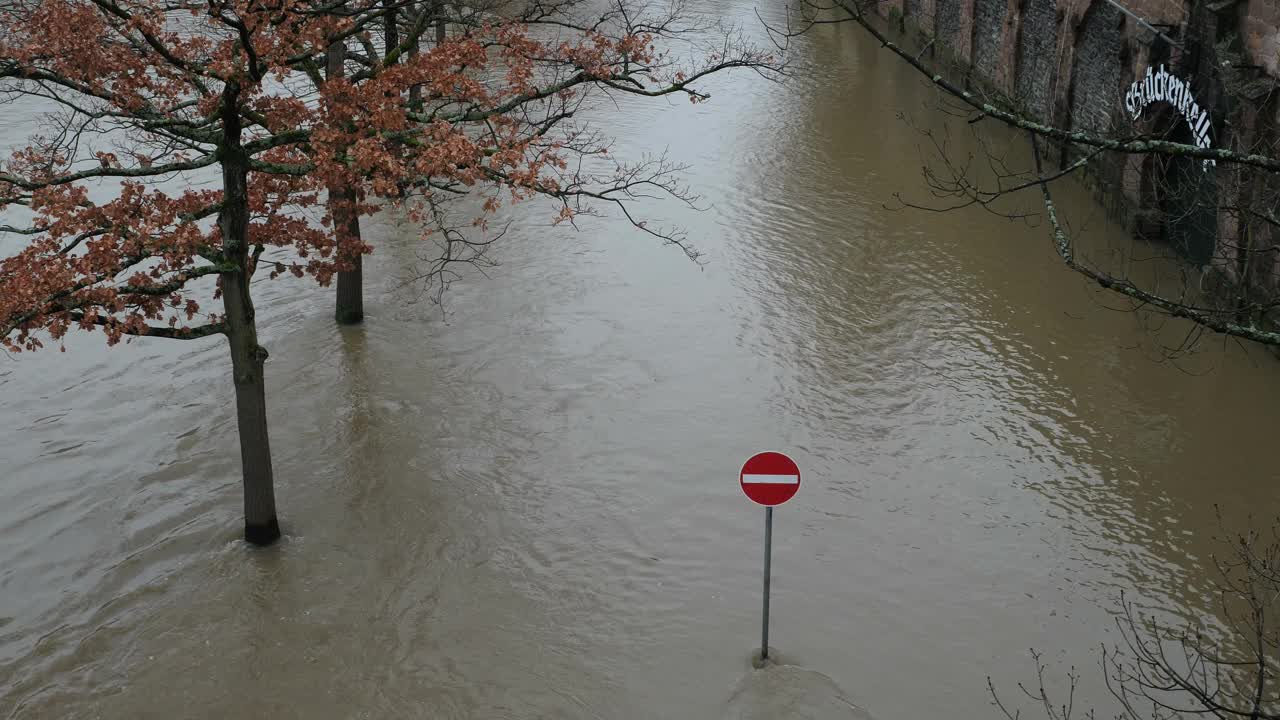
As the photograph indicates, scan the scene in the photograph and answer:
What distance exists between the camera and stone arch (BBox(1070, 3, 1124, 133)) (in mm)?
21297

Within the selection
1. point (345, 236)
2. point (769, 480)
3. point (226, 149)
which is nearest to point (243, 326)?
point (226, 149)

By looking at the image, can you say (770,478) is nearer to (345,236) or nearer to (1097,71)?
(345,236)

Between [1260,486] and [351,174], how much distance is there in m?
10.3

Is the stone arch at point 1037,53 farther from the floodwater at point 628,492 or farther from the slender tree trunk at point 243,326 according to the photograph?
the slender tree trunk at point 243,326

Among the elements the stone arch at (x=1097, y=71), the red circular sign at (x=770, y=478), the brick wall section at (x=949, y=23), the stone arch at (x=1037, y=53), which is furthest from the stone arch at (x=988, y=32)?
the red circular sign at (x=770, y=478)

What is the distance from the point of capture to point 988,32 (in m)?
31.0

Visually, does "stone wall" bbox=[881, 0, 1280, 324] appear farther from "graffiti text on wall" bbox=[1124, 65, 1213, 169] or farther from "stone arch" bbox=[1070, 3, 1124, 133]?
"graffiti text on wall" bbox=[1124, 65, 1213, 169]

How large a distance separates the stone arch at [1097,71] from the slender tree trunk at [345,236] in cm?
1353

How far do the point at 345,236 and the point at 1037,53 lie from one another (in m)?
19.5

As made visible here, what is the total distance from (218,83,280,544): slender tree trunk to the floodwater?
0.82 meters

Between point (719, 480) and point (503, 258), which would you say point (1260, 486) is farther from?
point (503, 258)

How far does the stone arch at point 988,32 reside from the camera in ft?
97.4

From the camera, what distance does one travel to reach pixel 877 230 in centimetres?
2097

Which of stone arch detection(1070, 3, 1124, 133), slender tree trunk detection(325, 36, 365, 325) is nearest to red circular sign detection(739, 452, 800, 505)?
slender tree trunk detection(325, 36, 365, 325)
